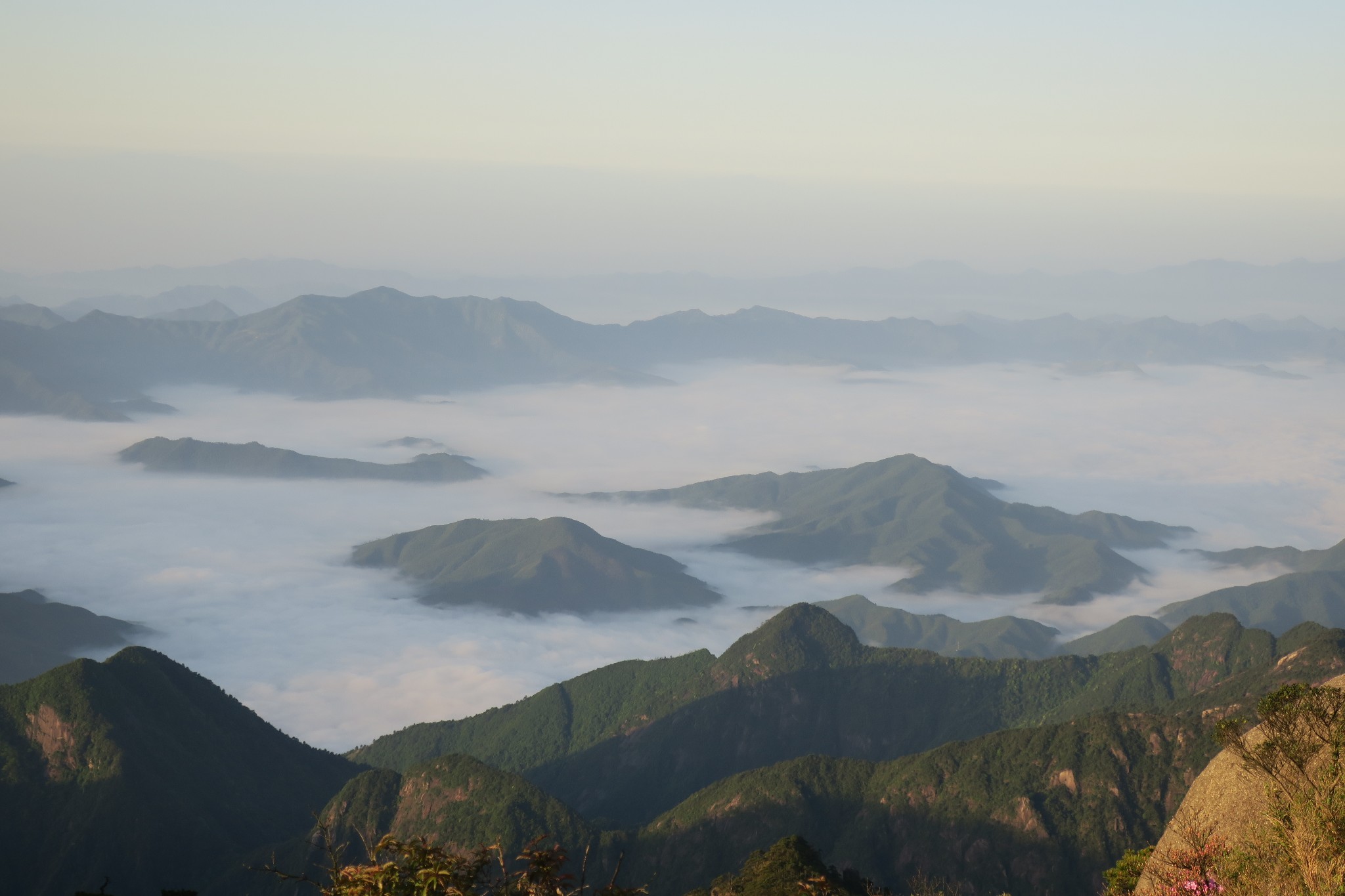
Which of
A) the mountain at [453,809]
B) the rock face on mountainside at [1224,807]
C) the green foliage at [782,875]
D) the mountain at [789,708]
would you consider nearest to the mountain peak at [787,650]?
the mountain at [789,708]

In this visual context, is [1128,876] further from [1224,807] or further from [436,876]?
[436,876]

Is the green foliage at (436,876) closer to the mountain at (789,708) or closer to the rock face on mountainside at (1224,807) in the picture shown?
the rock face on mountainside at (1224,807)

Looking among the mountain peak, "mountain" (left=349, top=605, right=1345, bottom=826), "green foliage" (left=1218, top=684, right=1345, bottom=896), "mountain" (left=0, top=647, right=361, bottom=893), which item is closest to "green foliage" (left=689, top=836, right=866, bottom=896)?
"green foliage" (left=1218, top=684, right=1345, bottom=896)

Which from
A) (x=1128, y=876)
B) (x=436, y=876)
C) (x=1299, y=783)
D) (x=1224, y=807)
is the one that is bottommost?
(x=1128, y=876)

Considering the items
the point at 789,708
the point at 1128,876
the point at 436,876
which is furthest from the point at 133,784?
the point at 436,876

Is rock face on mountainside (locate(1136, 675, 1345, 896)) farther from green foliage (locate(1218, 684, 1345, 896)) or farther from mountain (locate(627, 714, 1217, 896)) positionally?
mountain (locate(627, 714, 1217, 896))
